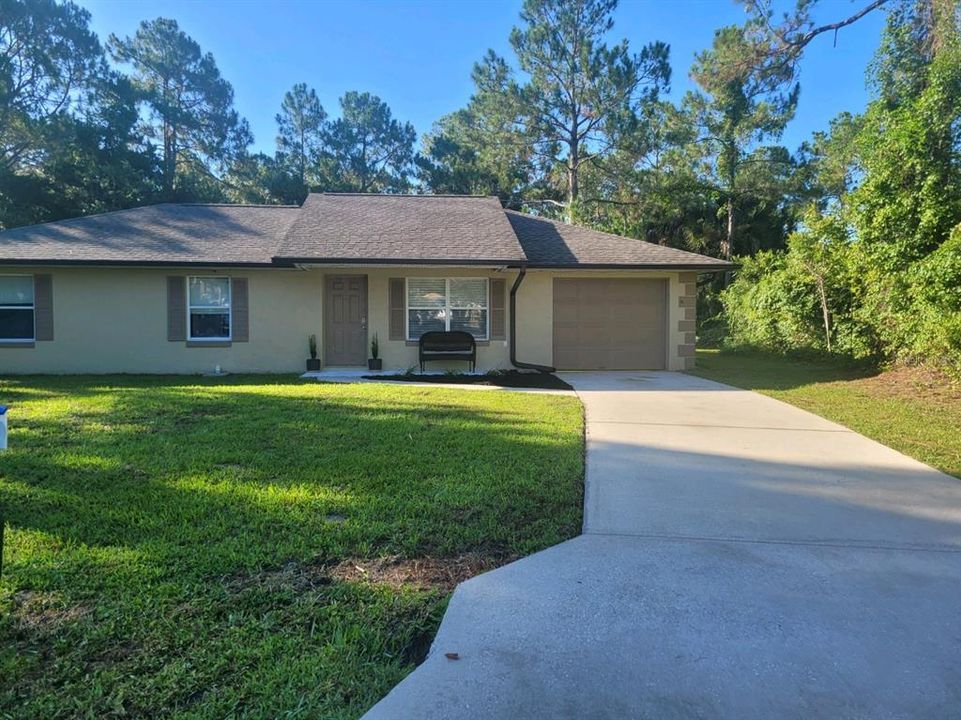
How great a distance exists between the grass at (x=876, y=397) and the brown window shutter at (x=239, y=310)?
1025 cm

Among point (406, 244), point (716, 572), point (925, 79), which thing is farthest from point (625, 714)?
point (925, 79)

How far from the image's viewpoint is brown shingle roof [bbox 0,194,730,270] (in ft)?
39.1

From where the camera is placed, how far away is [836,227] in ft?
45.5

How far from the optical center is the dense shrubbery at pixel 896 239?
9898mm

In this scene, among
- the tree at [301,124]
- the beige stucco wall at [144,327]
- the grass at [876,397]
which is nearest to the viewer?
the grass at [876,397]

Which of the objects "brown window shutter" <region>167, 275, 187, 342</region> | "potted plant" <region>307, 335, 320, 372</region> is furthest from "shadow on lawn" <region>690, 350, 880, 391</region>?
"brown window shutter" <region>167, 275, 187, 342</region>

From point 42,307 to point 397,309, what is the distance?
7.53 m

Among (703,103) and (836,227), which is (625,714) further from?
(703,103)

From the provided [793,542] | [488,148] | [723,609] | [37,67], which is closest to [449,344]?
[793,542]

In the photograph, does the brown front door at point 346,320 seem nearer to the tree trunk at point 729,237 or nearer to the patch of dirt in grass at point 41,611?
the patch of dirt in grass at point 41,611

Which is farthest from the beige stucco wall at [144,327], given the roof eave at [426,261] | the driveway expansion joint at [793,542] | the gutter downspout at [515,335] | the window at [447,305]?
the driveway expansion joint at [793,542]

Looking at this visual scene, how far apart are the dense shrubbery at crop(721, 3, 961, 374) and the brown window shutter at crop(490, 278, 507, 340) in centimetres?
737

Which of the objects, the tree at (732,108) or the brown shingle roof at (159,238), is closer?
Result: the brown shingle roof at (159,238)

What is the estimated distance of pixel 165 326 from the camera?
496 inches
